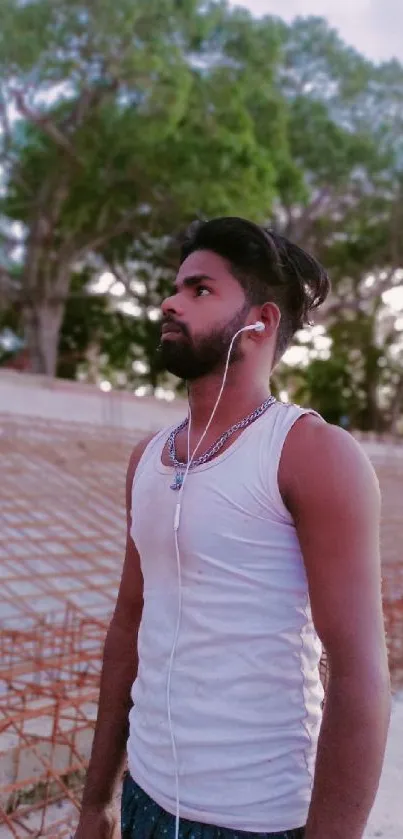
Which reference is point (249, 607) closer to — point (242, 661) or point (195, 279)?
point (242, 661)

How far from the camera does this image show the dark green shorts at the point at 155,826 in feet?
2.56

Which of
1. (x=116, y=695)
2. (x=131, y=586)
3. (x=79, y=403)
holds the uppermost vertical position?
(x=131, y=586)

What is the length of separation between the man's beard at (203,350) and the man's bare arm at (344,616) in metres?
0.16

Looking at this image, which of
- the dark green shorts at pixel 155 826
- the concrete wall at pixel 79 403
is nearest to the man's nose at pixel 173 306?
the dark green shorts at pixel 155 826

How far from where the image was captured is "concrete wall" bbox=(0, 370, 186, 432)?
7.12 meters

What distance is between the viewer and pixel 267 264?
913 millimetres

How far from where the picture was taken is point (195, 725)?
0.79 m

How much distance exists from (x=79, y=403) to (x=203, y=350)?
271 inches

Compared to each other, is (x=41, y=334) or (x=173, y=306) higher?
(x=173, y=306)

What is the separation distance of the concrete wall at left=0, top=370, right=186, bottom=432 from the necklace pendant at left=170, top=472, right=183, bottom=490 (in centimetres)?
574

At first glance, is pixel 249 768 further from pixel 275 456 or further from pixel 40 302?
pixel 40 302

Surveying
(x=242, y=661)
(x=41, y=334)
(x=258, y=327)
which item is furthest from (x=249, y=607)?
(x=41, y=334)

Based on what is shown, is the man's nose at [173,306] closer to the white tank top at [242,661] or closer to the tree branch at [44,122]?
the white tank top at [242,661]

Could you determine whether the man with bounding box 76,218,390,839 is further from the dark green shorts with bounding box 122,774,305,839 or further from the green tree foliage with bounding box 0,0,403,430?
the green tree foliage with bounding box 0,0,403,430
